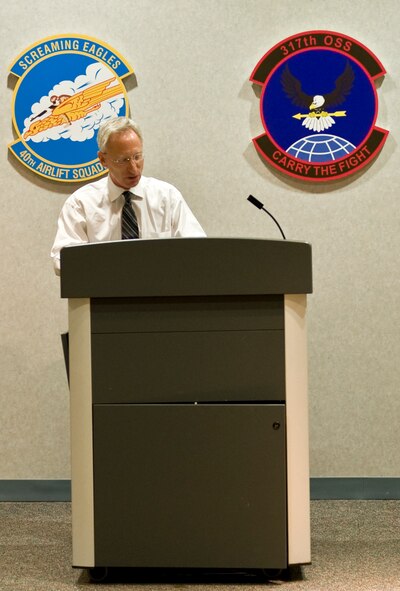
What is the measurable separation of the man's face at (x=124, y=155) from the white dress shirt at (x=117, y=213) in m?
0.09

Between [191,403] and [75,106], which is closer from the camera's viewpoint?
[191,403]

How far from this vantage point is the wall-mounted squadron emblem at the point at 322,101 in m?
3.57

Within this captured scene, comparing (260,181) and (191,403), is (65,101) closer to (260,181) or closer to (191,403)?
(260,181)

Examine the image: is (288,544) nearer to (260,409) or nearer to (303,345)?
(260,409)

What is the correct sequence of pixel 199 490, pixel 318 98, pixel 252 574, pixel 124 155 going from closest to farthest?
pixel 199 490 → pixel 252 574 → pixel 124 155 → pixel 318 98

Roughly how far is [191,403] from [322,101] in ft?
5.72

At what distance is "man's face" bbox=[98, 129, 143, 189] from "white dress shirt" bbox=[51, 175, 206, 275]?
0.09m

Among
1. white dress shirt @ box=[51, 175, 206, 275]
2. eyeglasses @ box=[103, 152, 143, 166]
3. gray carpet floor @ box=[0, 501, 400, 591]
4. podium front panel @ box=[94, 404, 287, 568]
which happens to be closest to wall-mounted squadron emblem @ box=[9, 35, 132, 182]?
white dress shirt @ box=[51, 175, 206, 275]

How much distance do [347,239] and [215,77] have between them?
0.90m

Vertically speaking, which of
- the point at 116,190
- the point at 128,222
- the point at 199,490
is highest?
the point at 116,190

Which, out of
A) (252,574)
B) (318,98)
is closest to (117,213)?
(318,98)

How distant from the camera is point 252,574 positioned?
2.50 meters

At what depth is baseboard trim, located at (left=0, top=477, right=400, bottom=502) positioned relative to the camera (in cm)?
361

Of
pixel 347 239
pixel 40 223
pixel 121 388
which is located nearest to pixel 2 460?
pixel 40 223
